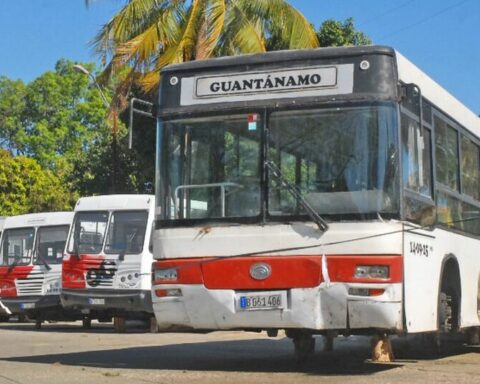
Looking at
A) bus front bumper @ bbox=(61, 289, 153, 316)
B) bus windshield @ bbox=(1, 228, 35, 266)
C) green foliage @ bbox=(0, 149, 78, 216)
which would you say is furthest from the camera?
green foliage @ bbox=(0, 149, 78, 216)

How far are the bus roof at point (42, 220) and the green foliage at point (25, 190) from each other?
73.5 ft

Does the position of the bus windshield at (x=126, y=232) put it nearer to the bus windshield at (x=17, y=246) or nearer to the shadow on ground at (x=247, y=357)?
the bus windshield at (x=17, y=246)

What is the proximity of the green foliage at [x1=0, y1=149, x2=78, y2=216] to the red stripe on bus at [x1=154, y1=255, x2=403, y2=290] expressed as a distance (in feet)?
121

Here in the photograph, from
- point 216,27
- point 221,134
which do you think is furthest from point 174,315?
point 216,27

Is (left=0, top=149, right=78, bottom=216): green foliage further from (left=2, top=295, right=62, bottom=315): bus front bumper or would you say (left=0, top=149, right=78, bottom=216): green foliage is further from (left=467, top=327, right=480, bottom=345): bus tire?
(left=467, top=327, right=480, bottom=345): bus tire

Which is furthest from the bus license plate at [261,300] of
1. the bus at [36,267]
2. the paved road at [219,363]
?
the bus at [36,267]

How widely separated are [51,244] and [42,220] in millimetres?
677

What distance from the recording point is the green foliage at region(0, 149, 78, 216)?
45438 mm

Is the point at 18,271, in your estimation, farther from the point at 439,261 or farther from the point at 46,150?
the point at 46,150

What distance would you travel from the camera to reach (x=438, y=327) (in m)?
9.93

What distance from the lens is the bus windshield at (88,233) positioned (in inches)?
781

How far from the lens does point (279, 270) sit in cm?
906

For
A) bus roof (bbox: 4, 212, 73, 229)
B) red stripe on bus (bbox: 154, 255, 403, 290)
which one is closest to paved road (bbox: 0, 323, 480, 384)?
red stripe on bus (bbox: 154, 255, 403, 290)

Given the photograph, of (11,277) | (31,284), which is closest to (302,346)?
(31,284)
